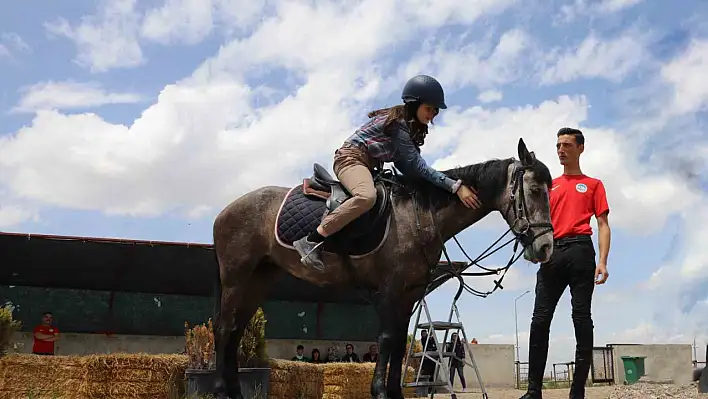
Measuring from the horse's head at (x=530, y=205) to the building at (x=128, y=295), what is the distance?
6.89 m

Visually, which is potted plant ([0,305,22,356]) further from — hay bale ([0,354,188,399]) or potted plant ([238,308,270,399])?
potted plant ([238,308,270,399])

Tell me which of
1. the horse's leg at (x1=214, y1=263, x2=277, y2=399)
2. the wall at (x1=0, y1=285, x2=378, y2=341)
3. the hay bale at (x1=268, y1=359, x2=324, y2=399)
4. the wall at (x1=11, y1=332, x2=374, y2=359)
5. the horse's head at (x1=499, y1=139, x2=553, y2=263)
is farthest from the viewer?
the wall at (x1=11, y1=332, x2=374, y2=359)

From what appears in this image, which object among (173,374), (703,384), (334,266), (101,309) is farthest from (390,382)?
(101,309)

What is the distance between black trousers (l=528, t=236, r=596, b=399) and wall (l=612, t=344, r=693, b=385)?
14231 millimetres

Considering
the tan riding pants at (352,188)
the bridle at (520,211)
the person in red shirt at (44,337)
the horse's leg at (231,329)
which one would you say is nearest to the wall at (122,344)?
the person in red shirt at (44,337)

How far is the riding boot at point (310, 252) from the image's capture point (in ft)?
16.0

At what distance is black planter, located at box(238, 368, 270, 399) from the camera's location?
6.80 m

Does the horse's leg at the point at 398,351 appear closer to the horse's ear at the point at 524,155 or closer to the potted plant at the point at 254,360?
the horse's ear at the point at 524,155

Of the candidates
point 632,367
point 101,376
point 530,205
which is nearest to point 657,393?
point 530,205

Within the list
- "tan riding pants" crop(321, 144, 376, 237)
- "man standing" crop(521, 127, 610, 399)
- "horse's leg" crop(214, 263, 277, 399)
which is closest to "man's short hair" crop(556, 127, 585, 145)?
"man standing" crop(521, 127, 610, 399)

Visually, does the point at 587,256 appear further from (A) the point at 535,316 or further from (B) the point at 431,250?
(B) the point at 431,250

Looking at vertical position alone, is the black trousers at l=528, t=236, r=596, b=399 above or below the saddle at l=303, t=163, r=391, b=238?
below

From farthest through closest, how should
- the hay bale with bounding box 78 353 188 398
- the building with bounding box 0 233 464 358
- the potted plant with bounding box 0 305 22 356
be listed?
the building with bounding box 0 233 464 358
the hay bale with bounding box 78 353 188 398
the potted plant with bounding box 0 305 22 356

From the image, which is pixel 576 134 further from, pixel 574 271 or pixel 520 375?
pixel 520 375
